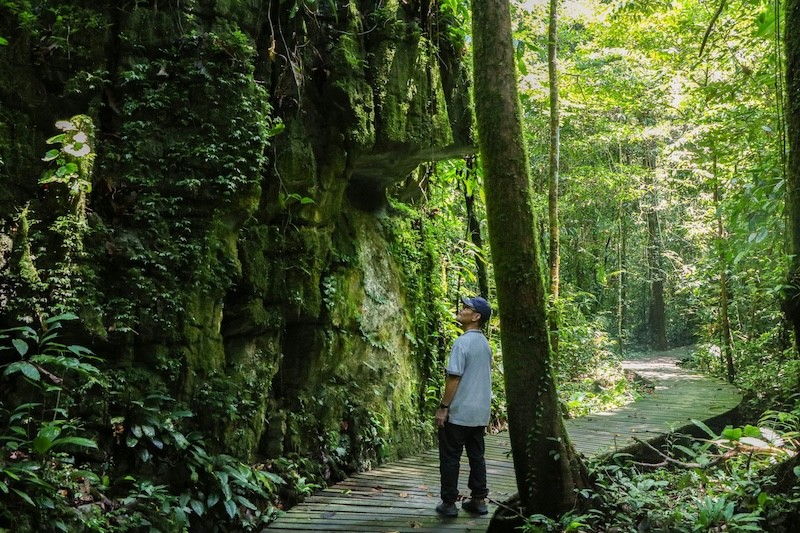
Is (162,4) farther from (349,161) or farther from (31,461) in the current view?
(31,461)

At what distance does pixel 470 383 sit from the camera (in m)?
5.58

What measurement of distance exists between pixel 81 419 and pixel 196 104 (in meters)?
3.01

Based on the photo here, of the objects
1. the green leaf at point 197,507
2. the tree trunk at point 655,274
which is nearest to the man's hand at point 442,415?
the green leaf at point 197,507

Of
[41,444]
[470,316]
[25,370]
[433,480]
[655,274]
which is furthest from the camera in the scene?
[655,274]

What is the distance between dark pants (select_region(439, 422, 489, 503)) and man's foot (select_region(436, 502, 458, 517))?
1.3 inches

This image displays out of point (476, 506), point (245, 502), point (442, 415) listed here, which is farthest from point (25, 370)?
point (476, 506)

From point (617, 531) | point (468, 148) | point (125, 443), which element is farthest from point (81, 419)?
point (468, 148)

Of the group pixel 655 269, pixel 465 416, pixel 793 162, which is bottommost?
pixel 465 416

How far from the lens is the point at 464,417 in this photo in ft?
18.2

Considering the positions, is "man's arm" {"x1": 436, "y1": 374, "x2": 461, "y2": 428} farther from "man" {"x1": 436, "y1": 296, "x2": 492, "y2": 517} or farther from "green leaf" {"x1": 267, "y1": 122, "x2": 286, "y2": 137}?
"green leaf" {"x1": 267, "y1": 122, "x2": 286, "y2": 137}

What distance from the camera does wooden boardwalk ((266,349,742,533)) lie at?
5.45m

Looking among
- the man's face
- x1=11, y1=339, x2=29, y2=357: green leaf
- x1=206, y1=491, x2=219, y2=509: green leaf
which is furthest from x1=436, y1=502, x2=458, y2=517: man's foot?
x1=11, y1=339, x2=29, y2=357: green leaf

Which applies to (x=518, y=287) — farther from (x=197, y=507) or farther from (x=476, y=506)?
(x=197, y=507)

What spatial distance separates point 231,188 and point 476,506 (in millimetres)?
3673
